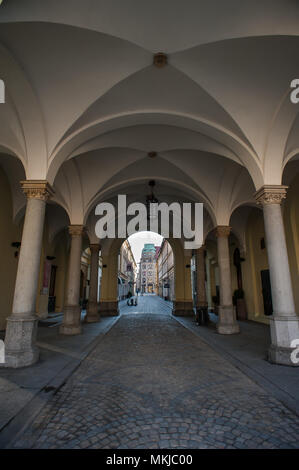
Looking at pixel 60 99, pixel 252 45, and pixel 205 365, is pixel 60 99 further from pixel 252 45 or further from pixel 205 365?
pixel 205 365

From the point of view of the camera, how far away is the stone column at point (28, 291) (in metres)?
5.01

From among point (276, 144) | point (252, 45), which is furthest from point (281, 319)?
point (252, 45)

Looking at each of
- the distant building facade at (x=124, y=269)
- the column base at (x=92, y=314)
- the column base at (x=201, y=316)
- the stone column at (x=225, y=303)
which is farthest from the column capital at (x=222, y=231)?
the distant building facade at (x=124, y=269)

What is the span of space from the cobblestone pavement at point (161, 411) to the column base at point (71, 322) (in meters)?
3.98

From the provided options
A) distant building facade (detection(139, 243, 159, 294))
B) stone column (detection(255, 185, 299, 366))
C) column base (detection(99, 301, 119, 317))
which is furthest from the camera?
distant building facade (detection(139, 243, 159, 294))

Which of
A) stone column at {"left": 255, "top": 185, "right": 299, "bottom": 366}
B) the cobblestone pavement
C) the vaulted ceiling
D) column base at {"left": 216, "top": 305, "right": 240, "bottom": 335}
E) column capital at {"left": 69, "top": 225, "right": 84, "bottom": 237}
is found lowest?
the cobblestone pavement

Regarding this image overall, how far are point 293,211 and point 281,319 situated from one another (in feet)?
20.9

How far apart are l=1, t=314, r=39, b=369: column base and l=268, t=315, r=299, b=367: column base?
211 inches

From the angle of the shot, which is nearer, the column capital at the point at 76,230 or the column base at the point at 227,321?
the column base at the point at 227,321

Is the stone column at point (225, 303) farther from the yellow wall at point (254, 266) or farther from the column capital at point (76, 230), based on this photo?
the column capital at point (76, 230)

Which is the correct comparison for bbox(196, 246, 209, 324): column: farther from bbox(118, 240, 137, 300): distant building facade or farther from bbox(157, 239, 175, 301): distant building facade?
bbox(118, 240, 137, 300): distant building facade

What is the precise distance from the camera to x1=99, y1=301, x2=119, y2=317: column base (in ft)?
55.1

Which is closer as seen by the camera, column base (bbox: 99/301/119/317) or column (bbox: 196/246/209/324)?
column (bbox: 196/246/209/324)

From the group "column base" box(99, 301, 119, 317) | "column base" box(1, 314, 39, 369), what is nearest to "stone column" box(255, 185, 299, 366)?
"column base" box(1, 314, 39, 369)
